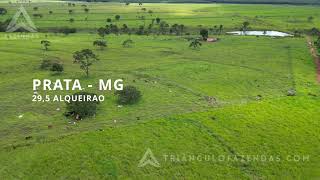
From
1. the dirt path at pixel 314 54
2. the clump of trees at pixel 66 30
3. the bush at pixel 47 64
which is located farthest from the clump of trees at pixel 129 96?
the clump of trees at pixel 66 30

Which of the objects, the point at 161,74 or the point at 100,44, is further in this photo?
the point at 100,44

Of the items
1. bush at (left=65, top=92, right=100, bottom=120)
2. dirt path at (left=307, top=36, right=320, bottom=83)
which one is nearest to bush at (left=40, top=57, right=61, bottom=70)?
bush at (left=65, top=92, right=100, bottom=120)

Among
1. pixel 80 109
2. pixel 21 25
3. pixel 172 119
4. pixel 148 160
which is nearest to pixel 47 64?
pixel 80 109

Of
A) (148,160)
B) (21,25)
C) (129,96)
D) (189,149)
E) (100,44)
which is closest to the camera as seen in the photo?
(148,160)

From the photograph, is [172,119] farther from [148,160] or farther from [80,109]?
[80,109]

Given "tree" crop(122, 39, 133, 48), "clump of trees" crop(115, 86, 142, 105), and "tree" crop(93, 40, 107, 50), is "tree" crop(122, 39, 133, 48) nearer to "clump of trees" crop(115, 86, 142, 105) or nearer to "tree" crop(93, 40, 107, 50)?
"tree" crop(93, 40, 107, 50)

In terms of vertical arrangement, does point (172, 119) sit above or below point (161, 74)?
below

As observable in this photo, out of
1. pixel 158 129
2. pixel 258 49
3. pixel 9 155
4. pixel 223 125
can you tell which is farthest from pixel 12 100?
pixel 258 49
